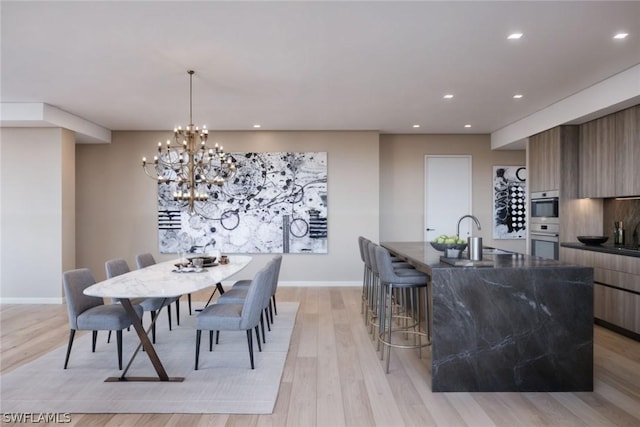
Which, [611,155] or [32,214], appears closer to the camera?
[611,155]

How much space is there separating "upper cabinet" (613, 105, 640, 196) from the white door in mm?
2854

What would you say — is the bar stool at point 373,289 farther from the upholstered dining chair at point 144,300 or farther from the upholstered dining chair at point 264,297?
the upholstered dining chair at point 144,300

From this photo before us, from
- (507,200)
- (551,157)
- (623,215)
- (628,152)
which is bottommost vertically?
(623,215)

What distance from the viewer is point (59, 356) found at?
11.4 feet

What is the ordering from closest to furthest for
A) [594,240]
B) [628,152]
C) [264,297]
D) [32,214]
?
1. [264,297]
2. [628,152]
3. [594,240]
4. [32,214]

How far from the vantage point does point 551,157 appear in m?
5.26

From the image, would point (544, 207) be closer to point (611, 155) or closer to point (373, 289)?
point (611, 155)

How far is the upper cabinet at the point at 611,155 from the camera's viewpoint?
13.6ft

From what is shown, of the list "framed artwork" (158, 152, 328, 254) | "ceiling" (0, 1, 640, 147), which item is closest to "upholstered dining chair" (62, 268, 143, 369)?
"ceiling" (0, 1, 640, 147)

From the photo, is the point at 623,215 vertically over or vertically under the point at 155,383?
over

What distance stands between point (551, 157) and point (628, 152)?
3.58 feet

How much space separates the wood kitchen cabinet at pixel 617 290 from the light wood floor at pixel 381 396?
198 mm

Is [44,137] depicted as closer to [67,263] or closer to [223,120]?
[67,263]

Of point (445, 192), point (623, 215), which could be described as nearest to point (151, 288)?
point (623, 215)
